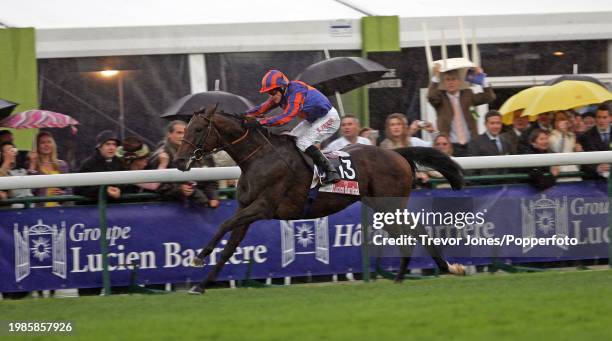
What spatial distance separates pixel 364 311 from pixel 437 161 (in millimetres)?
2778

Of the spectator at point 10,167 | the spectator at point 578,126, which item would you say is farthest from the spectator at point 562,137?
the spectator at point 10,167

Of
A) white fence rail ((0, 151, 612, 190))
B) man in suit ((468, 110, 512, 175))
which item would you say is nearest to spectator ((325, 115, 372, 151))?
man in suit ((468, 110, 512, 175))

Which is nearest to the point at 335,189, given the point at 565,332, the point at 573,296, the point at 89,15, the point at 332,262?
the point at 332,262

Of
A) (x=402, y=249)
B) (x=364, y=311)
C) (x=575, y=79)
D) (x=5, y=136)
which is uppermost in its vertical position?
(x=575, y=79)

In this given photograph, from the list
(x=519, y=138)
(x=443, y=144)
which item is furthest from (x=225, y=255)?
(x=519, y=138)

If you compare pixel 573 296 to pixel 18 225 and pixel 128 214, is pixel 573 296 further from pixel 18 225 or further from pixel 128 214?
pixel 18 225

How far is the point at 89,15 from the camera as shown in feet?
41.4

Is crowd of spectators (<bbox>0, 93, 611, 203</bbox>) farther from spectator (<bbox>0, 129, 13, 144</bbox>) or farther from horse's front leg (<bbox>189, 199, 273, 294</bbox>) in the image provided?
horse's front leg (<bbox>189, 199, 273, 294</bbox>)

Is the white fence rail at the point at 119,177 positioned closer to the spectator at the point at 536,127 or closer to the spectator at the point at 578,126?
the spectator at the point at 536,127

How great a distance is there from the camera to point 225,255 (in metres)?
9.05

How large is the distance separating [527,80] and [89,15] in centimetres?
514

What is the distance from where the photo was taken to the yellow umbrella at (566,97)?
12.0m

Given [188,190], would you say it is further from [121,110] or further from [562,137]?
[562,137]

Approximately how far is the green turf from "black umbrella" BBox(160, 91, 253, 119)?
2.38m
